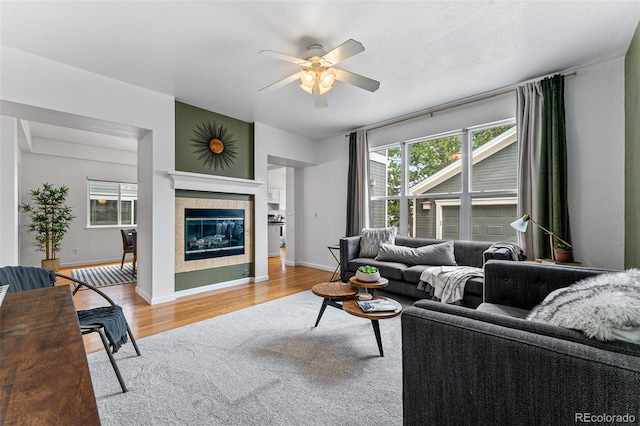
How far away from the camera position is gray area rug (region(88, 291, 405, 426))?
1.52m

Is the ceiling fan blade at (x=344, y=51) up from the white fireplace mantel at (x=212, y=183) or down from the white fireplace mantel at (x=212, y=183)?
up

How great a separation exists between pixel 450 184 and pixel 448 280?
1715mm

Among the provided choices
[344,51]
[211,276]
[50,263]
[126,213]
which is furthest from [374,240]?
[126,213]

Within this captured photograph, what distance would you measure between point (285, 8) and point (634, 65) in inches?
117

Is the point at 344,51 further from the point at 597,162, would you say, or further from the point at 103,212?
the point at 103,212

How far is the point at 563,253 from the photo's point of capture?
2707 mm

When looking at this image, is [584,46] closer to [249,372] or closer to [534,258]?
[534,258]

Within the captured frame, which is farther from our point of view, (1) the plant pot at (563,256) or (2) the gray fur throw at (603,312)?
(1) the plant pot at (563,256)

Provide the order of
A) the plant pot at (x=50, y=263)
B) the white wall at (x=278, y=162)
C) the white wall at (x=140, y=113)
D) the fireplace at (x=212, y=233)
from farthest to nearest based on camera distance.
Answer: the plant pot at (x=50, y=263)
the white wall at (x=278, y=162)
the fireplace at (x=212, y=233)
the white wall at (x=140, y=113)

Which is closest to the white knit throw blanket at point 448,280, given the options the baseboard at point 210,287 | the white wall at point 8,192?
the baseboard at point 210,287

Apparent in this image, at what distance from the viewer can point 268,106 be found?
3.87m

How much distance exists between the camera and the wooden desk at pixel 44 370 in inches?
20.4

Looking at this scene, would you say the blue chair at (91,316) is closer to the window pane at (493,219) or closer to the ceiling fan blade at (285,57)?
the ceiling fan blade at (285,57)

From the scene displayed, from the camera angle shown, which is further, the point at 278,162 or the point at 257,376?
the point at 278,162
